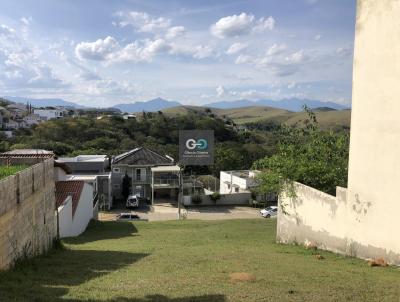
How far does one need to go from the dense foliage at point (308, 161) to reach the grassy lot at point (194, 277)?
11.9ft

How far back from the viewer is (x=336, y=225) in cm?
1437

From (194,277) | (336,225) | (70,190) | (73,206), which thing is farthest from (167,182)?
(194,277)

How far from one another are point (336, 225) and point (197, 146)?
35.3 meters

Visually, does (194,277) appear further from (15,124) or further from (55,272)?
(15,124)

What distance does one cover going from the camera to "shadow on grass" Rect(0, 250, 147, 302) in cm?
768

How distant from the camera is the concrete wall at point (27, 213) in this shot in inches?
378

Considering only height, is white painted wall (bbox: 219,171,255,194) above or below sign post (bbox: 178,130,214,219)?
below

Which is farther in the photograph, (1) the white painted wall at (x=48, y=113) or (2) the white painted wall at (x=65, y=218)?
(1) the white painted wall at (x=48, y=113)

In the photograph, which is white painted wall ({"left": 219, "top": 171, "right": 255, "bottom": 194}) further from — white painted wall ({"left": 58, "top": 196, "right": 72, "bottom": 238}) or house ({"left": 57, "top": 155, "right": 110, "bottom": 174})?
white painted wall ({"left": 58, "top": 196, "right": 72, "bottom": 238})

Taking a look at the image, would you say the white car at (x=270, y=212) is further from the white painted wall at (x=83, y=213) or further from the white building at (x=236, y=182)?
the white painted wall at (x=83, y=213)

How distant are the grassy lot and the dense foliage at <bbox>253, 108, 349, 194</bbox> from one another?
143 inches

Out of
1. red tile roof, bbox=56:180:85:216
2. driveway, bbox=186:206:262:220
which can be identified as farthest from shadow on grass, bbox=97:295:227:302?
driveway, bbox=186:206:262:220

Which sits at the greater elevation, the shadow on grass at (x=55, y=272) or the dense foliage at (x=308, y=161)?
the dense foliage at (x=308, y=161)

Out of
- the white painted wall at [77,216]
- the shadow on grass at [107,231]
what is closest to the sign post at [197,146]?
the white painted wall at [77,216]
